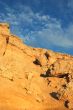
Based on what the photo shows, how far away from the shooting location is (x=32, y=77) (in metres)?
49.6

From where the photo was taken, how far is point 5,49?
162ft

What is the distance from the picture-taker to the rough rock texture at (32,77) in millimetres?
42928

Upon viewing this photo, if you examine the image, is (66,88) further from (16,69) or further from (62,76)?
(16,69)

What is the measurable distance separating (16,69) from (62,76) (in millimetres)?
10481

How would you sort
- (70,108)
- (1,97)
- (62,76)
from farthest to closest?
(62,76), (70,108), (1,97)

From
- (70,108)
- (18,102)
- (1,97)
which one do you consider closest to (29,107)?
(18,102)

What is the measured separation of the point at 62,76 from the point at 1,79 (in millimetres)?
14849

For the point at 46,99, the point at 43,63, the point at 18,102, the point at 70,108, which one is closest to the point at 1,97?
the point at 18,102

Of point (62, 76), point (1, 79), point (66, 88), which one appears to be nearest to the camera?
point (1, 79)

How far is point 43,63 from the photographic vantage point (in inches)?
2189

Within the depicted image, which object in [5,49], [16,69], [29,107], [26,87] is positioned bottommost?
[29,107]

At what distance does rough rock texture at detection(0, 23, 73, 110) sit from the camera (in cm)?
4293

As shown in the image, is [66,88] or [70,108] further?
[66,88]

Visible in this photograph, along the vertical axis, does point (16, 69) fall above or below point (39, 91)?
above
